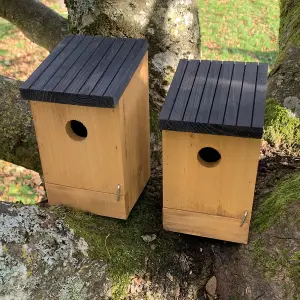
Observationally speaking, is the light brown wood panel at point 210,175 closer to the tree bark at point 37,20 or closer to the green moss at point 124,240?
the green moss at point 124,240

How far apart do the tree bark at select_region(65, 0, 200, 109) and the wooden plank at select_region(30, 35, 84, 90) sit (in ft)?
1.20

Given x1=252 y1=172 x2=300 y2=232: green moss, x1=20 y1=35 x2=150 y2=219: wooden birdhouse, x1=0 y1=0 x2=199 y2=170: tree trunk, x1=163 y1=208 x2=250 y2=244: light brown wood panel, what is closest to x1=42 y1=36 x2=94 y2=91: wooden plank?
x1=20 y1=35 x2=150 y2=219: wooden birdhouse

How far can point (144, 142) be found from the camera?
2.14 m

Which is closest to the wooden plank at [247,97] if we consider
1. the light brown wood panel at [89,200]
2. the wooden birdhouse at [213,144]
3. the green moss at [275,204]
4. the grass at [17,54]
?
the wooden birdhouse at [213,144]

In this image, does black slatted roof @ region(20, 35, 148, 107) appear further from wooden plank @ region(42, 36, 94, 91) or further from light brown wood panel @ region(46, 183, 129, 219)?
light brown wood panel @ region(46, 183, 129, 219)

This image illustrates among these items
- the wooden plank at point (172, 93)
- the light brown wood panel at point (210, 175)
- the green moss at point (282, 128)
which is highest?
the wooden plank at point (172, 93)

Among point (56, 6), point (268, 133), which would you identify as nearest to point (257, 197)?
point (268, 133)

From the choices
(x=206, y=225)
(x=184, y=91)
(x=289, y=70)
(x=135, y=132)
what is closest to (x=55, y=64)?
(x=135, y=132)

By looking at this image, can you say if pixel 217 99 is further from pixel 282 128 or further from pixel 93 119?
pixel 282 128

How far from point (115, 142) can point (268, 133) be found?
1.16 metres

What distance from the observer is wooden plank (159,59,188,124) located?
161cm

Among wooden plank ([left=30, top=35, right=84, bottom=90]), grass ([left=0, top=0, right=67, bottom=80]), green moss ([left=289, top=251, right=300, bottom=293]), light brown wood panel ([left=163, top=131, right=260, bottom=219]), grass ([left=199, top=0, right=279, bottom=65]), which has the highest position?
wooden plank ([left=30, top=35, right=84, bottom=90])

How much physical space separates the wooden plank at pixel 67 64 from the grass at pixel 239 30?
6.45 metres

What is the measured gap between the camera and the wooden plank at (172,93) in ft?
5.28
